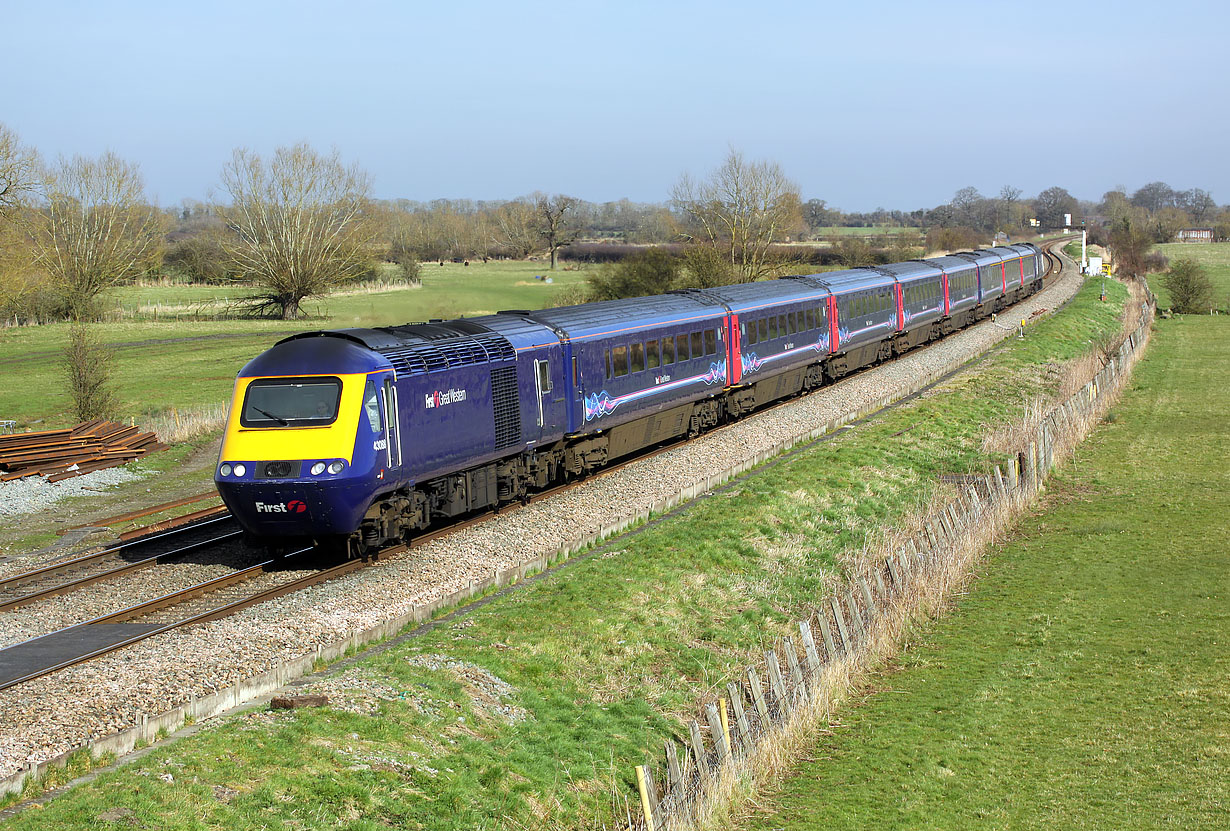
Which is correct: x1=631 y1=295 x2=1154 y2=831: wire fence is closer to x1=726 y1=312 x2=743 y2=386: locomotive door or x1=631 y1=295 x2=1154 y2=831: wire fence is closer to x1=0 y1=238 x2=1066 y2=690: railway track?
x1=0 y1=238 x2=1066 y2=690: railway track

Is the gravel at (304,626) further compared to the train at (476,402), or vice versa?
the train at (476,402)

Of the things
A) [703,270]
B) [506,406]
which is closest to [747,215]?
[703,270]

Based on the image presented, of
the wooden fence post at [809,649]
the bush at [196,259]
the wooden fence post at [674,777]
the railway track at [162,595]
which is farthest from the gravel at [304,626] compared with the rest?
the bush at [196,259]

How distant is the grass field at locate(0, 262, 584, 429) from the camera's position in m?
37.8

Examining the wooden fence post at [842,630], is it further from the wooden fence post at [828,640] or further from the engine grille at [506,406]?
the engine grille at [506,406]

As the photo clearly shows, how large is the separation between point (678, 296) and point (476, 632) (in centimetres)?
1767

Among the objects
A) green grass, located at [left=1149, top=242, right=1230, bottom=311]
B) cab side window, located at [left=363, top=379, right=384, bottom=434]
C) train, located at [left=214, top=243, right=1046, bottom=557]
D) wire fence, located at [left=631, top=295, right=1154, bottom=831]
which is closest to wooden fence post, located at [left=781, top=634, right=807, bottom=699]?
wire fence, located at [left=631, top=295, right=1154, bottom=831]

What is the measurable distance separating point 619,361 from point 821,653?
34.0ft

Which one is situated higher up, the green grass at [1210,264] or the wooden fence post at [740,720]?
the green grass at [1210,264]

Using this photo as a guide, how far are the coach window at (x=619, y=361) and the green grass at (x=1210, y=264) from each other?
229ft

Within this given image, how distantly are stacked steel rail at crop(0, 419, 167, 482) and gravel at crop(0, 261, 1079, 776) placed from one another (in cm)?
1317

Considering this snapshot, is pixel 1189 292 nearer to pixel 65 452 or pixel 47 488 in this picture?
pixel 65 452

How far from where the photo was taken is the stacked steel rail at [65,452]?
27422 mm

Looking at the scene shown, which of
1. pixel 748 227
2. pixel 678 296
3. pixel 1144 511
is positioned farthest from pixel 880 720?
pixel 748 227
